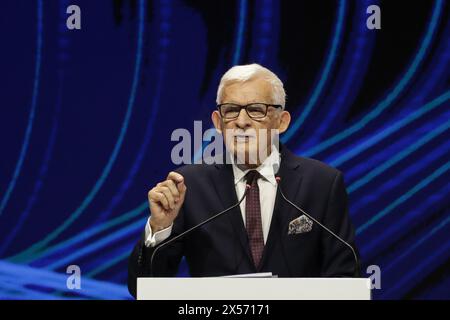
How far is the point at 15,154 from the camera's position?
3475 millimetres

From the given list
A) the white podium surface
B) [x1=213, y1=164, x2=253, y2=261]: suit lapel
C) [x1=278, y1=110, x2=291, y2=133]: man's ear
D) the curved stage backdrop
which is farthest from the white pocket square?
the curved stage backdrop

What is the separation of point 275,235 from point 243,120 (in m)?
0.35

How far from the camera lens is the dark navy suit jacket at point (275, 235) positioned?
7.20ft

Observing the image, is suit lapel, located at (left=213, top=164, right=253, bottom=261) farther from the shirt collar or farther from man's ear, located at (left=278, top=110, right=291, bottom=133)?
man's ear, located at (left=278, top=110, right=291, bottom=133)

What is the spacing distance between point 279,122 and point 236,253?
1.46 feet

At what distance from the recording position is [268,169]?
2332 millimetres

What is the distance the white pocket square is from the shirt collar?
0.14 m

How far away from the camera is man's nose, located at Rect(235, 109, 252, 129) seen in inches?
86.6

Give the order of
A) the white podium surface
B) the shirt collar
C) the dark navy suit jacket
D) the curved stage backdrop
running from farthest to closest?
the curved stage backdrop, the shirt collar, the dark navy suit jacket, the white podium surface

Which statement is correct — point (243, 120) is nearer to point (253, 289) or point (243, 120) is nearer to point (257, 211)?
point (257, 211)

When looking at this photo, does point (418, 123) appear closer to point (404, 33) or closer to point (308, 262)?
point (404, 33)
